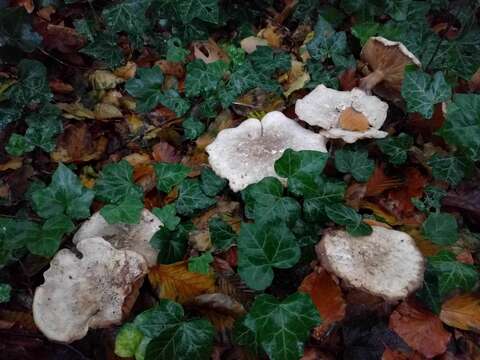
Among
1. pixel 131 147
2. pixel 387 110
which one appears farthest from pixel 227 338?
pixel 387 110

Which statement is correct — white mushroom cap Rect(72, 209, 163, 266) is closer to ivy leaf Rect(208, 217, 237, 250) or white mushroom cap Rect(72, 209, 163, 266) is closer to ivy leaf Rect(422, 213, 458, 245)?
ivy leaf Rect(208, 217, 237, 250)

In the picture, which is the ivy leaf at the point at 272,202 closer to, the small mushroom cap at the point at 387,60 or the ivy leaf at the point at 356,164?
the ivy leaf at the point at 356,164

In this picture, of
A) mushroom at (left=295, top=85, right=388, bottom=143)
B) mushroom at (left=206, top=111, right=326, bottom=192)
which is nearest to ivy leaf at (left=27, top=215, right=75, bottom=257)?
mushroom at (left=206, top=111, right=326, bottom=192)

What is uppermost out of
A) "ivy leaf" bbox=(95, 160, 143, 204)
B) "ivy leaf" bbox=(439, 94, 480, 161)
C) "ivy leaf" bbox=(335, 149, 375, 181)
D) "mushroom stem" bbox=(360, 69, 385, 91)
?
"ivy leaf" bbox=(439, 94, 480, 161)

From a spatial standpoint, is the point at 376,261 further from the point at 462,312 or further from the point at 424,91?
the point at 424,91

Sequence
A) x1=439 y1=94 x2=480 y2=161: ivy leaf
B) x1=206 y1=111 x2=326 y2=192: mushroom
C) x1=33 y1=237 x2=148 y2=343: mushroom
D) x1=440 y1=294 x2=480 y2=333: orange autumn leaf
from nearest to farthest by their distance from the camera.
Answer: x1=33 y1=237 x2=148 y2=343: mushroom < x1=440 y1=294 x2=480 y2=333: orange autumn leaf < x1=439 y1=94 x2=480 y2=161: ivy leaf < x1=206 y1=111 x2=326 y2=192: mushroom

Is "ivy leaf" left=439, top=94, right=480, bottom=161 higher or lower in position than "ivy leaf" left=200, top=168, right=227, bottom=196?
higher

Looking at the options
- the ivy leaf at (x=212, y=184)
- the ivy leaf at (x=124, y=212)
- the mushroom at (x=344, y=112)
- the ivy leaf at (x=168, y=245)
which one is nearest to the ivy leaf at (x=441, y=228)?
the mushroom at (x=344, y=112)
